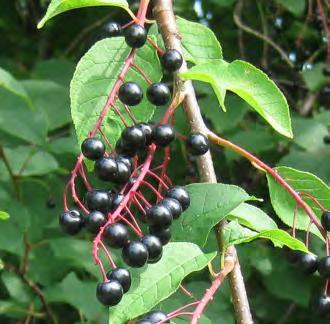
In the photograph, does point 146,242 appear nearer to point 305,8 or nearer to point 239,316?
point 239,316

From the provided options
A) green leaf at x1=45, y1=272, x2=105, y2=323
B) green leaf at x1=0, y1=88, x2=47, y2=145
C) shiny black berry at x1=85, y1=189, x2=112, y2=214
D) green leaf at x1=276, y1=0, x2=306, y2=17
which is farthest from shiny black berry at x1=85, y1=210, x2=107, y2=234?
green leaf at x1=276, y1=0, x2=306, y2=17

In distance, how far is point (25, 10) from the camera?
3.53 metres

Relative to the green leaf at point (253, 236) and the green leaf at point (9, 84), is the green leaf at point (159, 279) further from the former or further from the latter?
the green leaf at point (9, 84)

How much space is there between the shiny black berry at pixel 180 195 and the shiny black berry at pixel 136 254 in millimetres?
130

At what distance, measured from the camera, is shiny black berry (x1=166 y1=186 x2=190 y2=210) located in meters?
1.12

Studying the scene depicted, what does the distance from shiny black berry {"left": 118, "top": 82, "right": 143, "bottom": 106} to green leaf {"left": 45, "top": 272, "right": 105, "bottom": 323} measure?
50.7 inches

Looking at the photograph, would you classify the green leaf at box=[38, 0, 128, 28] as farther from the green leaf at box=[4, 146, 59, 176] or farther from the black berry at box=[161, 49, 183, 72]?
the green leaf at box=[4, 146, 59, 176]

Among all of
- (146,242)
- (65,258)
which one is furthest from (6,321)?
(146,242)

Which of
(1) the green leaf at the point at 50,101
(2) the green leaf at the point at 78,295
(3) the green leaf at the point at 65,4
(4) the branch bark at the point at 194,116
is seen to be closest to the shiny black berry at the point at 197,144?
(4) the branch bark at the point at 194,116

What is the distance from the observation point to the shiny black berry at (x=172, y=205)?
1.05 meters

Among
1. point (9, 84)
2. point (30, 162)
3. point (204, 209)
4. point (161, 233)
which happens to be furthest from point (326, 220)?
point (30, 162)

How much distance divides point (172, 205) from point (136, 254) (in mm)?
105

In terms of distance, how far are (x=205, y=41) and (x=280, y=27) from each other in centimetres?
169

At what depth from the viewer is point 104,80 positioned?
1.24 metres
